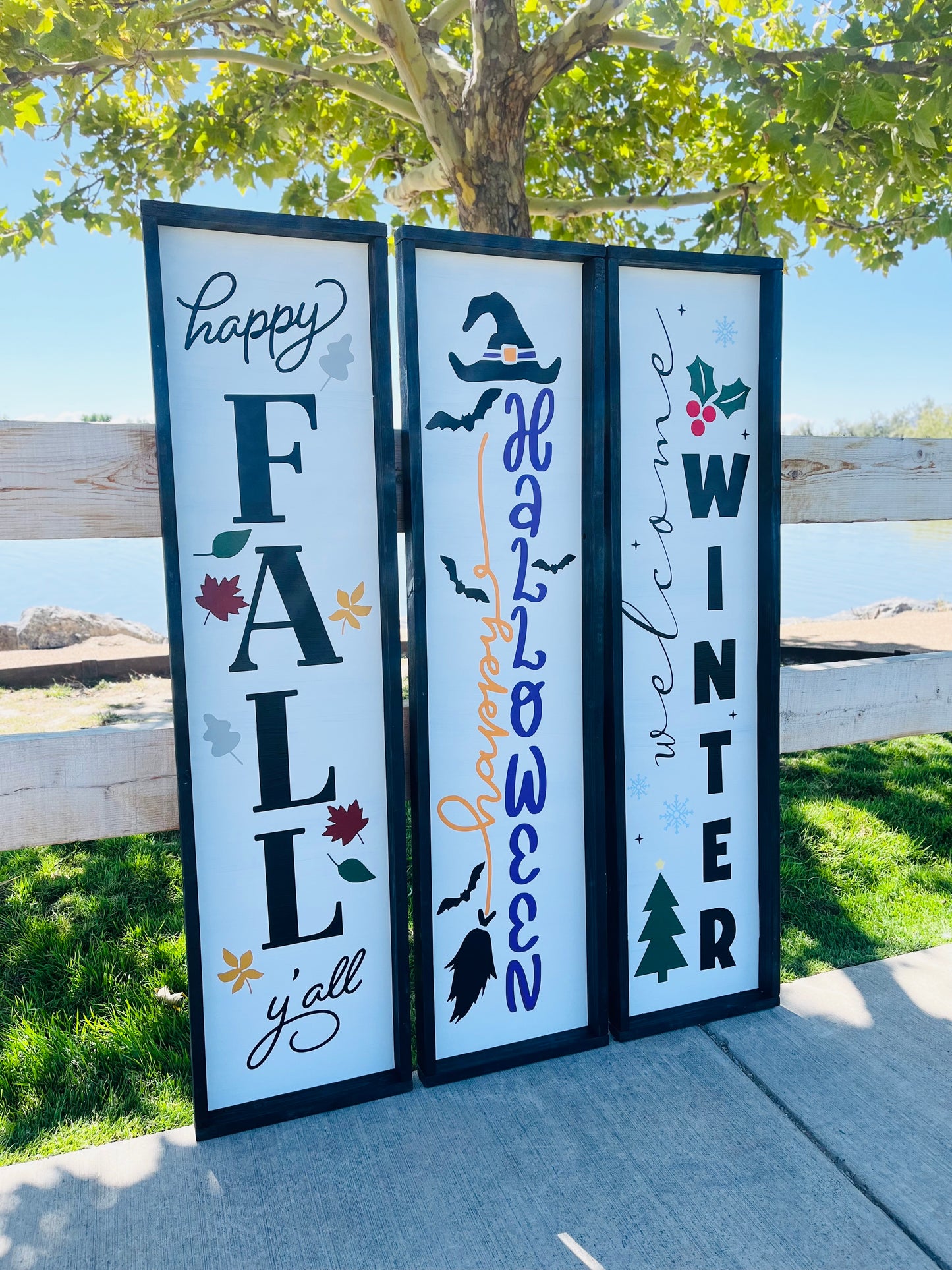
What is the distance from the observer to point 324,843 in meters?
2.14

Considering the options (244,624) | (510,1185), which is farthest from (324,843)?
(510,1185)

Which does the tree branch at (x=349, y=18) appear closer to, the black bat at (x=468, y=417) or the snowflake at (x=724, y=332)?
the snowflake at (x=724, y=332)

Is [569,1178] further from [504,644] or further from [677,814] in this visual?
[504,644]

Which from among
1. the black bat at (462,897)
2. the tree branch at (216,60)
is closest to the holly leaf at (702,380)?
the black bat at (462,897)

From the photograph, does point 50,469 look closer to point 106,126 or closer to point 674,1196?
point 674,1196

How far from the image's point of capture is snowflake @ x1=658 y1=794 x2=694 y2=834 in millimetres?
2459

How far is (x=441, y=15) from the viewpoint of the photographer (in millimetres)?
4199

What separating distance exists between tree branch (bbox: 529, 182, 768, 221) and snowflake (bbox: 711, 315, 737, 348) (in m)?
2.86

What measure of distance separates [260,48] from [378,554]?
5535mm

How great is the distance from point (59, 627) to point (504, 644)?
23.2 ft

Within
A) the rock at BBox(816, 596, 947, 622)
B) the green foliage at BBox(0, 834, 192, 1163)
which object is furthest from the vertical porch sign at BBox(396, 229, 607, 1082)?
the rock at BBox(816, 596, 947, 622)

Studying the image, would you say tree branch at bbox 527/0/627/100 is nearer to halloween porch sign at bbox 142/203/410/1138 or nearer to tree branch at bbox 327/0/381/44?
tree branch at bbox 327/0/381/44

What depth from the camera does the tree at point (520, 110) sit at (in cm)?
340

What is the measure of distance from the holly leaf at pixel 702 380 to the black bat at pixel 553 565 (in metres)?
0.59
